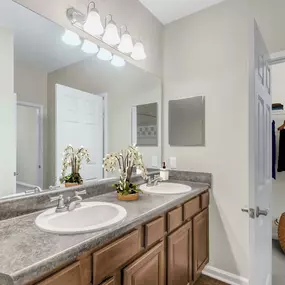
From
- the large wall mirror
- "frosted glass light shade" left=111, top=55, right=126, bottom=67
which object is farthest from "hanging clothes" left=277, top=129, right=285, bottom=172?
"frosted glass light shade" left=111, top=55, right=126, bottom=67

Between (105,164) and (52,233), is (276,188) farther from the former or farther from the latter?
(52,233)

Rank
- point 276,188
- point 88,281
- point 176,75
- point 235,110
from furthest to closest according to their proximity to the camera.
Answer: point 276,188
point 176,75
point 235,110
point 88,281

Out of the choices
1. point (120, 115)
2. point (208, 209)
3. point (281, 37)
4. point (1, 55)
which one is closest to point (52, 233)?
point (1, 55)

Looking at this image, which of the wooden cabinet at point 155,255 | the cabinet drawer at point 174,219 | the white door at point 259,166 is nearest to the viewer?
the wooden cabinet at point 155,255

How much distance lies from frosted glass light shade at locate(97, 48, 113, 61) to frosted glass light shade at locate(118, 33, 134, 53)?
106mm

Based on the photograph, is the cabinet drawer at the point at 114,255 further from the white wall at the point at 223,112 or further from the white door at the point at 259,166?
the white wall at the point at 223,112

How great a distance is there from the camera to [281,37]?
5.92ft

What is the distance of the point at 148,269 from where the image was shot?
1229 mm

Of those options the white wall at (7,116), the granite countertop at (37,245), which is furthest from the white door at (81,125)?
the granite countertop at (37,245)

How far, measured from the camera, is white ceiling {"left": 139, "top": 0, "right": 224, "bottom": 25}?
2.08 metres

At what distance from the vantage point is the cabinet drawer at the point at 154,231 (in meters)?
1.22

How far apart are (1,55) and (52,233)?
966 millimetres

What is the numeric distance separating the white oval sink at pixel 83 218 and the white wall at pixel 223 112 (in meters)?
1.19

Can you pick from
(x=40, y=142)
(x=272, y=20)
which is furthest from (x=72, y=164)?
(x=272, y=20)
